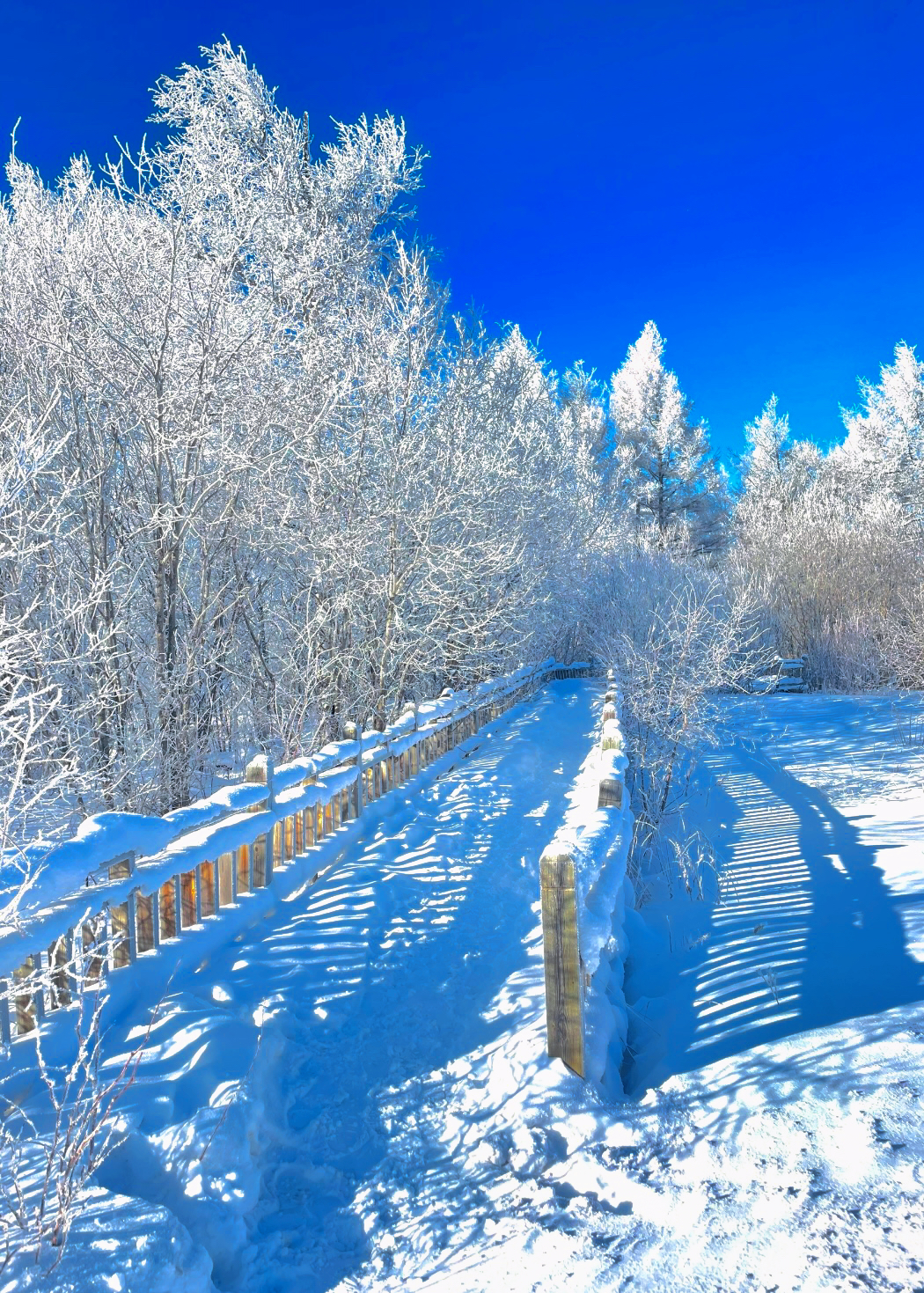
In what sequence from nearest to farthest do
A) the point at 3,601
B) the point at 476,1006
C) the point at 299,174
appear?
the point at 476,1006, the point at 3,601, the point at 299,174

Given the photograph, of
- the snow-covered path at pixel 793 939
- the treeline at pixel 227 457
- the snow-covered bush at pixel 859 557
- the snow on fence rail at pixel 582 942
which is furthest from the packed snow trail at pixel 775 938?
the snow-covered bush at pixel 859 557

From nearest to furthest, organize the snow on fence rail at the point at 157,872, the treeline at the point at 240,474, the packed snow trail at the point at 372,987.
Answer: the packed snow trail at the point at 372,987
the snow on fence rail at the point at 157,872
the treeline at the point at 240,474

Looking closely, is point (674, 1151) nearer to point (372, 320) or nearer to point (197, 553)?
point (197, 553)

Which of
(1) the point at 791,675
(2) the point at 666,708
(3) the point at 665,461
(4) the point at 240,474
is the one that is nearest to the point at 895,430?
(3) the point at 665,461

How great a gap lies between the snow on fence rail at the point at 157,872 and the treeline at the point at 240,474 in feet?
1.49

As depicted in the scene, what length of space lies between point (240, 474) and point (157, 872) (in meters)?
5.04

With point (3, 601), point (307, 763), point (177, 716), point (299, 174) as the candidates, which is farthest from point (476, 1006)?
point (299, 174)

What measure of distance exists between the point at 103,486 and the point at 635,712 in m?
5.81

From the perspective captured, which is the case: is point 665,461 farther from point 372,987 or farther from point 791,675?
point 372,987

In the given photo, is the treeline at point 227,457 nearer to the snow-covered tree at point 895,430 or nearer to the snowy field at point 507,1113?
the snowy field at point 507,1113

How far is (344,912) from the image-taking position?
4.75 metres

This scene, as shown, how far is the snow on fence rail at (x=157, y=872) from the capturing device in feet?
9.25

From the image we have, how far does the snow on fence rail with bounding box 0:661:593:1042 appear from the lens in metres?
2.82

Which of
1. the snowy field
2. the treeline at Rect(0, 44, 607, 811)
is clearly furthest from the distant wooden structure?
the snowy field
